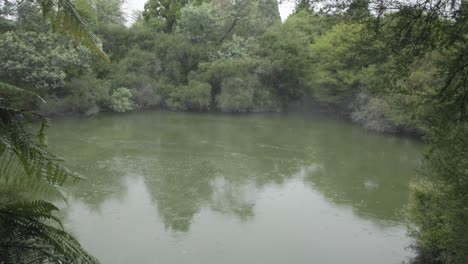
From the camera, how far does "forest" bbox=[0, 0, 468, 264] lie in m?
2.17

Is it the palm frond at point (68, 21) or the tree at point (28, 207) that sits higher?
the palm frond at point (68, 21)

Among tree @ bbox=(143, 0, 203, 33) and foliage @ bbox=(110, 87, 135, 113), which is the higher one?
tree @ bbox=(143, 0, 203, 33)

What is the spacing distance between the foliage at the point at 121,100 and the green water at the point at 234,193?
1.58 m

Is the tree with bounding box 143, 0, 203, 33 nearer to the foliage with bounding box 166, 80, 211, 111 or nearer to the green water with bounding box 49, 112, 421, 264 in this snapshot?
the foliage with bounding box 166, 80, 211, 111

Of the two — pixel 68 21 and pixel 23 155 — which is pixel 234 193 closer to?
pixel 68 21

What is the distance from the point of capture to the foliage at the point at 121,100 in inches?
802

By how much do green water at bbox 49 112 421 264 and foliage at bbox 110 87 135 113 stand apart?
1.58m

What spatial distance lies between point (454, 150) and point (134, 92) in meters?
19.2

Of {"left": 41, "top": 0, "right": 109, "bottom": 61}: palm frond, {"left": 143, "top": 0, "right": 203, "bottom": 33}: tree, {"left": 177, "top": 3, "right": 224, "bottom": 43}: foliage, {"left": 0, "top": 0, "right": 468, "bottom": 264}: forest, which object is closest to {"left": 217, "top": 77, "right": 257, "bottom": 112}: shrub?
{"left": 0, "top": 0, "right": 468, "bottom": 264}: forest

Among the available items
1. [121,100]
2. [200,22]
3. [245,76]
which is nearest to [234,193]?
[121,100]

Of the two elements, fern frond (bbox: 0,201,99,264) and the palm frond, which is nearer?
fern frond (bbox: 0,201,99,264)

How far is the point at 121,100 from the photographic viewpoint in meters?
20.9

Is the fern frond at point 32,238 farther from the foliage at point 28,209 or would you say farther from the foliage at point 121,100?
the foliage at point 121,100

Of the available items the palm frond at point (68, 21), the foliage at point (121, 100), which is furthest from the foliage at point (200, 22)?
the palm frond at point (68, 21)
